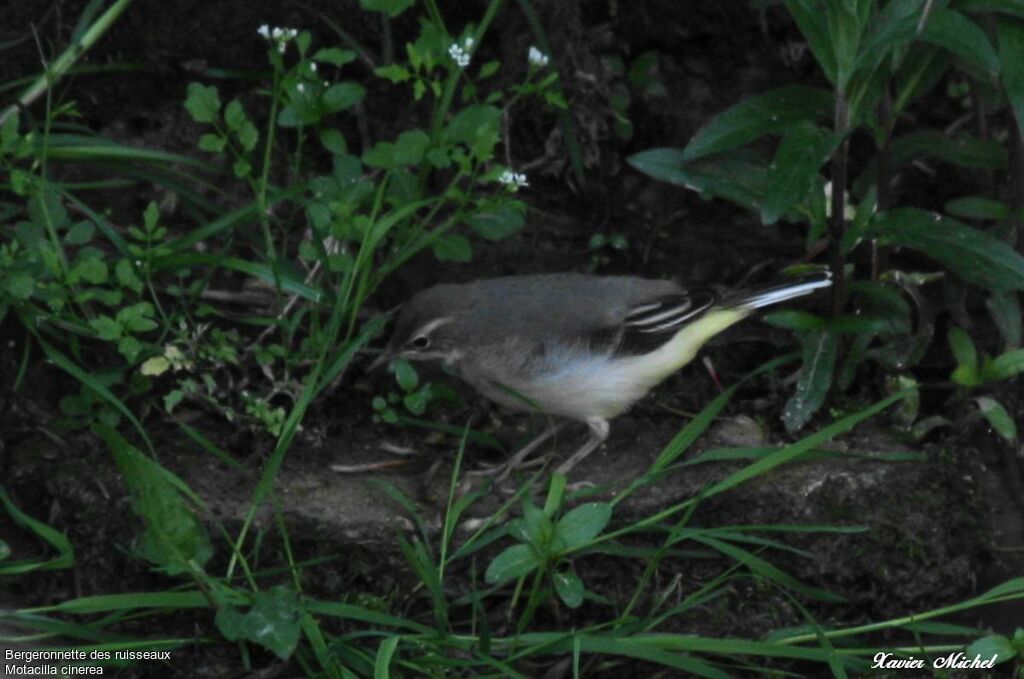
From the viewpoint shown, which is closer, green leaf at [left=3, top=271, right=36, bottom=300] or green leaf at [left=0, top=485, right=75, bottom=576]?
green leaf at [left=0, top=485, right=75, bottom=576]

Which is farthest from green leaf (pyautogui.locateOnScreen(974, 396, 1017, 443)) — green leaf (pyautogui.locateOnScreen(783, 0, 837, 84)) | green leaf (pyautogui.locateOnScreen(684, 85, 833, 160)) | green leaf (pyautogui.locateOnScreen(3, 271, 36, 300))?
green leaf (pyautogui.locateOnScreen(3, 271, 36, 300))

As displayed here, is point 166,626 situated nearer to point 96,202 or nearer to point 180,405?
point 180,405

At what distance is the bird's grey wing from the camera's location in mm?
6023

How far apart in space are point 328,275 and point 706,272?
1887mm

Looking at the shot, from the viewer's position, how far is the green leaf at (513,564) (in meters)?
4.95

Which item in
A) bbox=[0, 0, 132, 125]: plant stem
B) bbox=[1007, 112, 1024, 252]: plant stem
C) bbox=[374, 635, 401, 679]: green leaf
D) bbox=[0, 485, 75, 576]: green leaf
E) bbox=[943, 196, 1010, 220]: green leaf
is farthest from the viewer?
bbox=[0, 0, 132, 125]: plant stem

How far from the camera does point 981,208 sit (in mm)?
5965

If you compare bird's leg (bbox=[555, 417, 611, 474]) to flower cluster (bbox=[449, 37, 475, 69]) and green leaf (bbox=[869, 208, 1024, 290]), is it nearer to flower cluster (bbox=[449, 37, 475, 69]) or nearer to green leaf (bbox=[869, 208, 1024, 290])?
green leaf (bbox=[869, 208, 1024, 290])

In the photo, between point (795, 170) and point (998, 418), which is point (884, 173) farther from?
point (998, 418)

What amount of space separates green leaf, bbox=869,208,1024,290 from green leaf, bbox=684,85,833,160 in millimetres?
480

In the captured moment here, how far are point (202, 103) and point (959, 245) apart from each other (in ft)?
9.49

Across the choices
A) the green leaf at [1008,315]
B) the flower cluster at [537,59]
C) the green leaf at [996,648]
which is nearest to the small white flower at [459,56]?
the flower cluster at [537,59]

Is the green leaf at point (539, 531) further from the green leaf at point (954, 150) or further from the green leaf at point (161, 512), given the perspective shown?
A: the green leaf at point (954, 150)

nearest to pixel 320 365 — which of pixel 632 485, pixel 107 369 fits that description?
pixel 107 369
